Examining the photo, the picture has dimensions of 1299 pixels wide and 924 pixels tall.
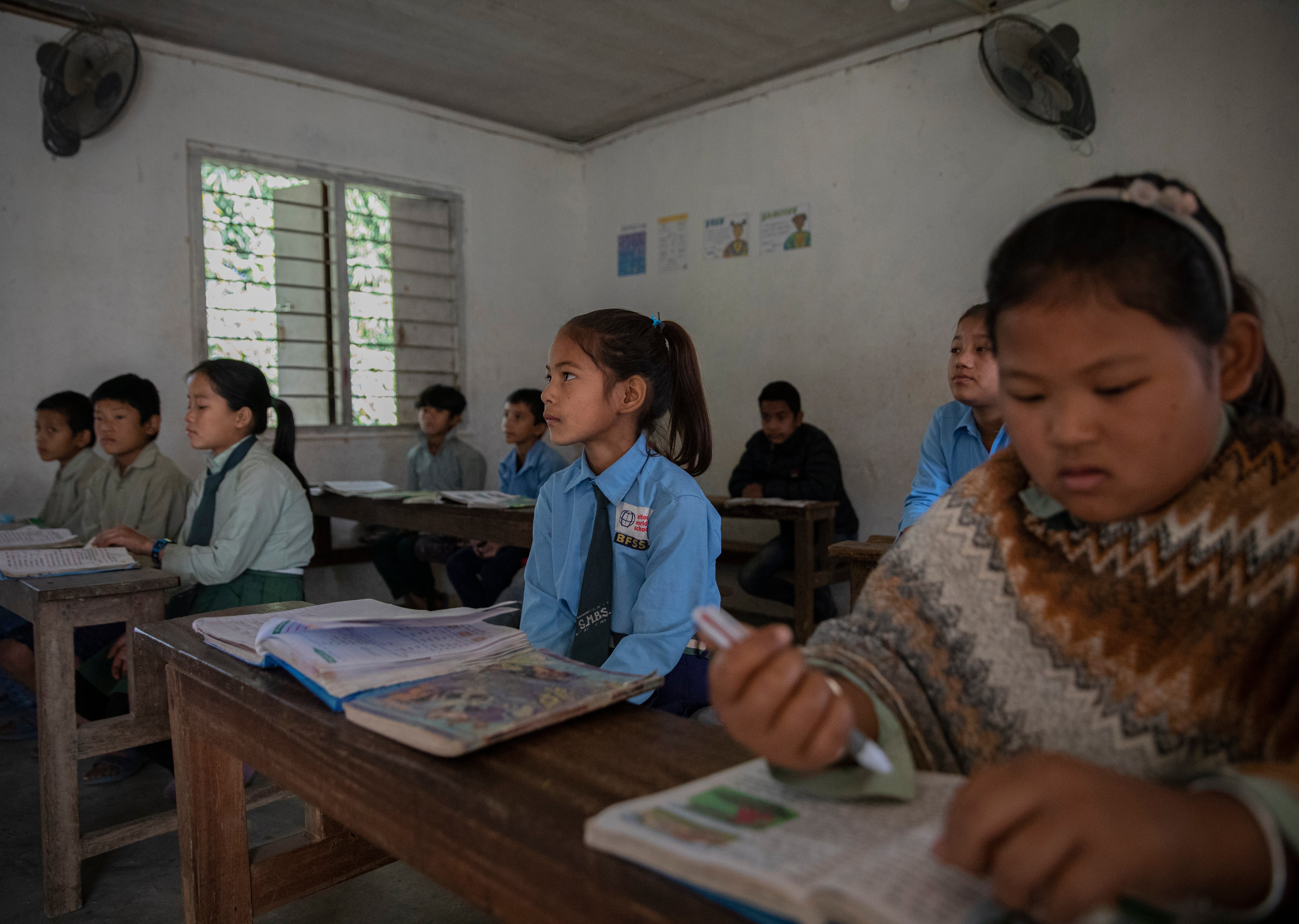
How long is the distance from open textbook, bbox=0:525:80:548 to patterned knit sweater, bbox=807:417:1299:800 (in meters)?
2.57

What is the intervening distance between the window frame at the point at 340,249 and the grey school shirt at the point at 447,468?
304 millimetres

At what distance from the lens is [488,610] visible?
1.20 metres

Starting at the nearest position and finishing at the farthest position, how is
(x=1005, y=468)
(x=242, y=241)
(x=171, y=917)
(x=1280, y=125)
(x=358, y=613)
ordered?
(x=1005, y=468) < (x=358, y=613) < (x=171, y=917) < (x=1280, y=125) < (x=242, y=241)

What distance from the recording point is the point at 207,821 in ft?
4.29

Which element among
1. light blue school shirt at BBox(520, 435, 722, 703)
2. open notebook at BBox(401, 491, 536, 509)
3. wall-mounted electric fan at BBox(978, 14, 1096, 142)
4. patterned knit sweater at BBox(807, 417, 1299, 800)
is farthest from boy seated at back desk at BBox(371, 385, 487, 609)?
patterned knit sweater at BBox(807, 417, 1299, 800)

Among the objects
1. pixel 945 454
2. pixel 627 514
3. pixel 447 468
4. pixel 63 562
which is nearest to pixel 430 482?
pixel 447 468

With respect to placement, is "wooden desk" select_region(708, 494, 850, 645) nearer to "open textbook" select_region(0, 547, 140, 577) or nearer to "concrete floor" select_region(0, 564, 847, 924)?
"concrete floor" select_region(0, 564, 847, 924)

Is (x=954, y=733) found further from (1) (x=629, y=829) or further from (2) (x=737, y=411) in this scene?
(2) (x=737, y=411)

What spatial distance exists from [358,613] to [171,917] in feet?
4.01

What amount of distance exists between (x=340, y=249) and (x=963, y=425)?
363cm

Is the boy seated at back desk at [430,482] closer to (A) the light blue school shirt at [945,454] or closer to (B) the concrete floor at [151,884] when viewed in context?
(B) the concrete floor at [151,884]

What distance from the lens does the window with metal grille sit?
4.41 metres

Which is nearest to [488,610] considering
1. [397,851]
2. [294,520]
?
[397,851]

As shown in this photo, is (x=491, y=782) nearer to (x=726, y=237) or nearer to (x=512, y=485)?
(x=512, y=485)
